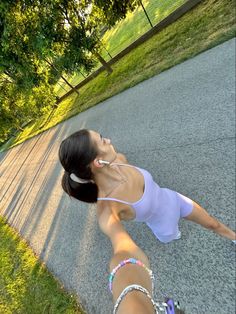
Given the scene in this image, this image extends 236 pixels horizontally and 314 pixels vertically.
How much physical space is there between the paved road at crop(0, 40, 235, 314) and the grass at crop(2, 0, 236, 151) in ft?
1.14

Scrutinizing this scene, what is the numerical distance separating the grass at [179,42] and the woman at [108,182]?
13.6 feet

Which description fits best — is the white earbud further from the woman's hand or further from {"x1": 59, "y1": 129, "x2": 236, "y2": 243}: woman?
the woman's hand

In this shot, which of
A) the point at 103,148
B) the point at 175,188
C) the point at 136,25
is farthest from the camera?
the point at 136,25

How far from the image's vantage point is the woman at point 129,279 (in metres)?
1.25

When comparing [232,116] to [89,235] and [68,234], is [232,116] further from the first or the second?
[68,234]

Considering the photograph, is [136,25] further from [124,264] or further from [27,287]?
[124,264]

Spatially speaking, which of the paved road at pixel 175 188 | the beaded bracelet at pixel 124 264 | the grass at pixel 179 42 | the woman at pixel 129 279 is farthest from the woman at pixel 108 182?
the grass at pixel 179 42

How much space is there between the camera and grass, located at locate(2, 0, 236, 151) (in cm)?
562

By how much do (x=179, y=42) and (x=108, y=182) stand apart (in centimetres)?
580

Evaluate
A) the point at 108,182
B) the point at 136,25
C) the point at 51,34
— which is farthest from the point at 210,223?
the point at 136,25

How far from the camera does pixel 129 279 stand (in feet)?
4.58

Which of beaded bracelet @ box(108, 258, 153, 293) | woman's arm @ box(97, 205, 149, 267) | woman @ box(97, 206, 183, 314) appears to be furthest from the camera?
woman's arm @ box(97, 205, 149, 267)

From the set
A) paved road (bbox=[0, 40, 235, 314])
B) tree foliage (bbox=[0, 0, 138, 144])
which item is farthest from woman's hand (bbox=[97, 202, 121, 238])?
tree foliage (bbox=[0, 0, 138, 144])

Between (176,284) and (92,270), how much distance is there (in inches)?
57.5
